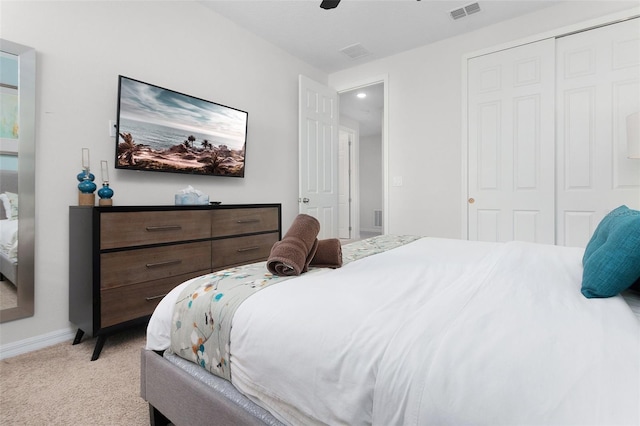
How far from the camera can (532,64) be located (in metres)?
3.09

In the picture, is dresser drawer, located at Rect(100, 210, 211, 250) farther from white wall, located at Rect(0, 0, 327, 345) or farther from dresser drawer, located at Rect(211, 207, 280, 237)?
white wall, located at Rect(0, 0, 327, 345)

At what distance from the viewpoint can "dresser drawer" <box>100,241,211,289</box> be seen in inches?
76.0

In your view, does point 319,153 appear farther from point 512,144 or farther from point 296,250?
point 296,250

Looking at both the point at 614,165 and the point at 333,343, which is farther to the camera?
the point at 614,165

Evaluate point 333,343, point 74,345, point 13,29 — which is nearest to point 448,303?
point 333,343

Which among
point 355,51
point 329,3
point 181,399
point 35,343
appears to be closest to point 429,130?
Result: point 355,51

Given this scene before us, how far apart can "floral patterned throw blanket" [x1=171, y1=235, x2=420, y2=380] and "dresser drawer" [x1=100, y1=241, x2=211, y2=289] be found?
1080 millimetres

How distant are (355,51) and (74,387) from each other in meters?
4.03

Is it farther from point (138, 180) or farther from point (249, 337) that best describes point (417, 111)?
point (249, 337)

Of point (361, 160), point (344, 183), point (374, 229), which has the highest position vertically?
point (361, 160)

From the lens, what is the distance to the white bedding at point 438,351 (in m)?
0.55

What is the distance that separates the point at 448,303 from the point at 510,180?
290cm

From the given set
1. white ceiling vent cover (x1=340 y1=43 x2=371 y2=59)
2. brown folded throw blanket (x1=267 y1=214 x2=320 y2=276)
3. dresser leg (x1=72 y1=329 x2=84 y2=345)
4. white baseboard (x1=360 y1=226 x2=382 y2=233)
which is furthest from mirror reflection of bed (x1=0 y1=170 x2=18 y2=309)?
white baseboard (x1=360 y1=226 x2=382 y2=233)

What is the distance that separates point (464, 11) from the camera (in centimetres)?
306
